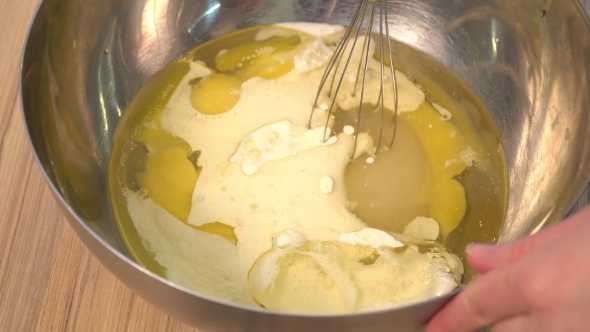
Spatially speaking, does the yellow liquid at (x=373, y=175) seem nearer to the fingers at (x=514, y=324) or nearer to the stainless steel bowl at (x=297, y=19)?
the stainless steel bowl at (x=297, y=19)

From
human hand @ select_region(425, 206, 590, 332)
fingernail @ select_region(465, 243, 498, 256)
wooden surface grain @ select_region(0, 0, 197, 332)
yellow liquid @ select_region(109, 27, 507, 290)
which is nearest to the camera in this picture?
human hand @ select_region(425, 206, 590, 332)

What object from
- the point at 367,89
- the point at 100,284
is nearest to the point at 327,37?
the point at 367,89

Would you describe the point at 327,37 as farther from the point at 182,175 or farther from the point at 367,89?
the point at 182,175

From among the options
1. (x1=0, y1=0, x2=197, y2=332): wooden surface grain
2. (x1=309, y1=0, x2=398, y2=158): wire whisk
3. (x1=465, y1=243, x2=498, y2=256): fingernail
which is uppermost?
(x1=465, y1=243, x2=498, y2=256): fingernail

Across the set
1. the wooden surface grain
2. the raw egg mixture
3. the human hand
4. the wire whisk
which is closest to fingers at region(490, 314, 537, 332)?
the human hand

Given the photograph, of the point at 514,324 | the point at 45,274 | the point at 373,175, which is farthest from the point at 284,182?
the point at 514,324

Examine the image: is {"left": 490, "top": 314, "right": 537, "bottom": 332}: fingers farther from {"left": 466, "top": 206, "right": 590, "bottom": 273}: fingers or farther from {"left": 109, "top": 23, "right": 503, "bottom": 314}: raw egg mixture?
{"left": 109, "top": 23, "right": 503, "bottom": 314}: raw egg mixture

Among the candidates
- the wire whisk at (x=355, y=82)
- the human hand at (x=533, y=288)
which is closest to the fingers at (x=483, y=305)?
the human hand at (x=533, y=288)
